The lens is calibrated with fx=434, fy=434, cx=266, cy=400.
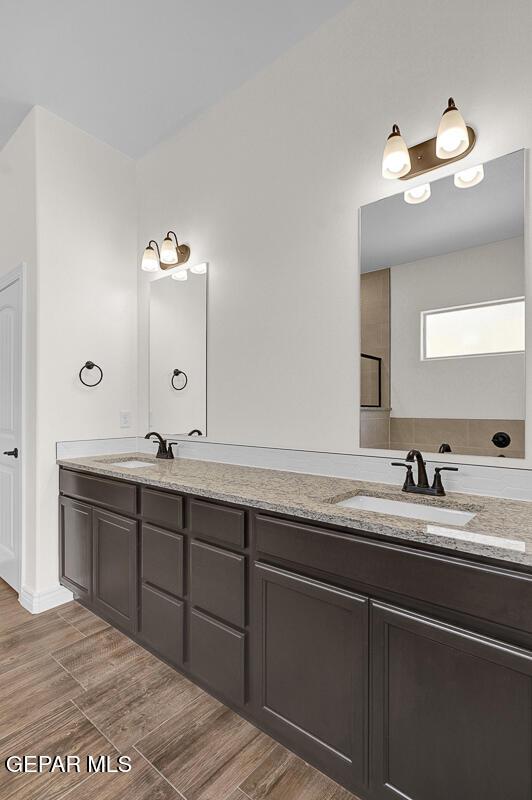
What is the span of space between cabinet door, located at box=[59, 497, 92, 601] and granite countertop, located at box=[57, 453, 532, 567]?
277mm

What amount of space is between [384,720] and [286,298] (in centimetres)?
183

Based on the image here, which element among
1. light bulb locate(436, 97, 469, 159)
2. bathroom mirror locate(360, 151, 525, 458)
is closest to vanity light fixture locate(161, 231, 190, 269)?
bathroom mirror locate(360, 151, 525, 458)

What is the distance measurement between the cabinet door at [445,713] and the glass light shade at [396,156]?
66.1 inches

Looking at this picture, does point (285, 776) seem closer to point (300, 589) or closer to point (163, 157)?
point (300, 589)

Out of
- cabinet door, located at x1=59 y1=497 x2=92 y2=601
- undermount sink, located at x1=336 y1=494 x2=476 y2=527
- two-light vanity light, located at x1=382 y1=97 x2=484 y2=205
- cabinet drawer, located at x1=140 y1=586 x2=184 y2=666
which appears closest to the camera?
undermount sink, located at x1=336 y1=494 x2=476 y2=527

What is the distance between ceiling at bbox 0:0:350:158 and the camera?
6.75 feet

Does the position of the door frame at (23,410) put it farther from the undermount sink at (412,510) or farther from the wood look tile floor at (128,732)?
the undermount sink at (412,510)

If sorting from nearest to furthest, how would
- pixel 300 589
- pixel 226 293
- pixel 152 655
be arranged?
1. pixel 300 589
2. pixel 152 655
3. pixel 226 293

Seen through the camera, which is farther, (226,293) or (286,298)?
(226,293)

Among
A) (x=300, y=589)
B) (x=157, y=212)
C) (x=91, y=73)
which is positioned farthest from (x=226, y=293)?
(x=300, y=589)

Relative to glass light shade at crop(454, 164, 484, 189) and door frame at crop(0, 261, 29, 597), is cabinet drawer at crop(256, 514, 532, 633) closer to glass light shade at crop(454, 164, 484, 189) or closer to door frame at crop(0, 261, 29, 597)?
glass light shade at crop(454, 164, 484, 189)

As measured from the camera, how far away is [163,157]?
306 centimetres

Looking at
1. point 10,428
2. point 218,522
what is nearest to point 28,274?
point 10,428

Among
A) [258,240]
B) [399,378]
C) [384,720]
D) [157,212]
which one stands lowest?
[384,720]
